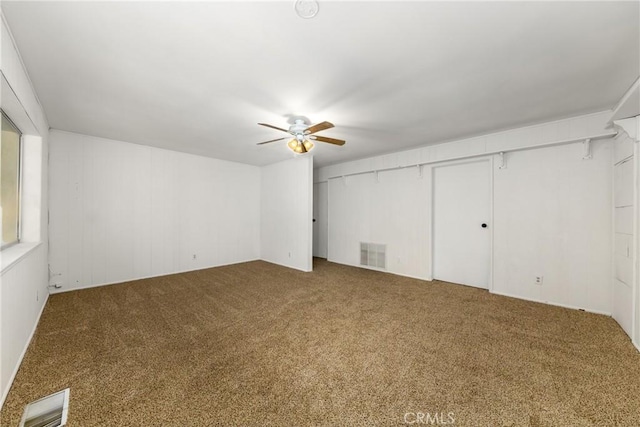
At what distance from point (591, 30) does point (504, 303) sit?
320 centimetres

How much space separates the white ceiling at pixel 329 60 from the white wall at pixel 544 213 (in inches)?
19.9

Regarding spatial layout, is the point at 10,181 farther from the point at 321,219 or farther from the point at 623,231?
the point at 623,231

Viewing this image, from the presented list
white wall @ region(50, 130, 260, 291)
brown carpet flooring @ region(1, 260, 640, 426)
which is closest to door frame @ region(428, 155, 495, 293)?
brown carpet flooring @ region(1, 260, 640, 426)

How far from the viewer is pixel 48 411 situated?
1.56 metres

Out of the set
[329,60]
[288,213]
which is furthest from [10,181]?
[288,213]

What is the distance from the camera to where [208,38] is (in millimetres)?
1722

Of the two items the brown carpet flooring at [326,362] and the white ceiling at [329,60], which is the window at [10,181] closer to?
the white ceiling at [329,60]

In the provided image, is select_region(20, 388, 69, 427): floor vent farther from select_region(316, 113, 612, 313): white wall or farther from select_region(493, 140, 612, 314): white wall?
select_region(493, 140, 612, 314): white wall

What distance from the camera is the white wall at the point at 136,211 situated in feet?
12.7

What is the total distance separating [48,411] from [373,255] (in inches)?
195

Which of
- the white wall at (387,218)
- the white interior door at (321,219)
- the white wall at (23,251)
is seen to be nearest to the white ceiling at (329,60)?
the white wall at (23,251)

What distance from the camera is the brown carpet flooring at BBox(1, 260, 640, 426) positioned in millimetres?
1568

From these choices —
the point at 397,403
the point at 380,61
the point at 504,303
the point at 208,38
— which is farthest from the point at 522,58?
the point at 504,303

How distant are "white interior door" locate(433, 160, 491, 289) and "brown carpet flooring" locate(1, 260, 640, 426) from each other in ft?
2.81
